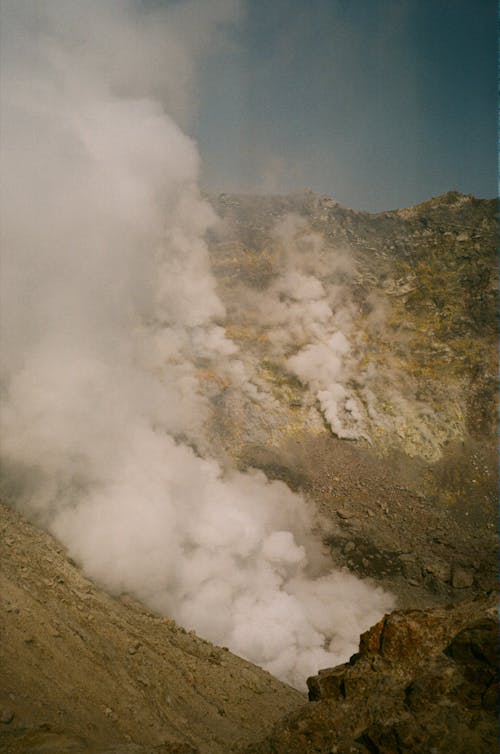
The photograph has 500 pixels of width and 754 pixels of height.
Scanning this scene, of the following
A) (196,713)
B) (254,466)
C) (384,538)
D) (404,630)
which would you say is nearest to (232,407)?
(254,466)

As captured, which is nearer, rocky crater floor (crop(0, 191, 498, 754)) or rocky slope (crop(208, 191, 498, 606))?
rocky crater floor (crop(0, 191, 498, 754))

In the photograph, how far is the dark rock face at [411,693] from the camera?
254 inches

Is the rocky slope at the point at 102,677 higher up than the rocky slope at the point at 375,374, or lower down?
lower down

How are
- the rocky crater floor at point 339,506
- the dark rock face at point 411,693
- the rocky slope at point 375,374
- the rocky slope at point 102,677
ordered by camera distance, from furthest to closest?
the rocky slope at point 375,374 < the rocky slope at point 102,677 < the rocky crater floor at point 339,506 < the dark rock face at point 411,693

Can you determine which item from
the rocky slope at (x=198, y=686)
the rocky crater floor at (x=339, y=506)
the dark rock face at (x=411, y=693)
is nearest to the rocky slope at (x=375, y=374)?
the rocky crater floor at (x=339, y=506)

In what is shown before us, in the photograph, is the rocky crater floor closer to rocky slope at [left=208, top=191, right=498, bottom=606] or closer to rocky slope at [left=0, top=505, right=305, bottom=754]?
rocky slope at [left=0, top=505, right=305, bottom=754]

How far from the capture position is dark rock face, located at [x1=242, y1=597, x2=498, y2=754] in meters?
6.45

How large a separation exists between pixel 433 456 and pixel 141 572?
27.5 meters

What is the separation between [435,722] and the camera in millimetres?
6590

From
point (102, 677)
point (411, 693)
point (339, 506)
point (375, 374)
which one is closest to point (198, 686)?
point (102, 677)

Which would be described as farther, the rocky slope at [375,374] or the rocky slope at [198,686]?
the rocky slope at [375,374]

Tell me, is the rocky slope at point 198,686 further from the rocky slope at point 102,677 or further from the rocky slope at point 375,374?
the rocky slope at point 375,374

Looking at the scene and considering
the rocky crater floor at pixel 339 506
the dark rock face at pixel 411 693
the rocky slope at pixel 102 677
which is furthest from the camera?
the rocky slope at pixel 102 677

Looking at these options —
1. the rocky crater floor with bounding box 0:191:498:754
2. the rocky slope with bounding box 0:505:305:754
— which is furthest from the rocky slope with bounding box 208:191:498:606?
the rocky slope with bounding box 0:505:305:754
